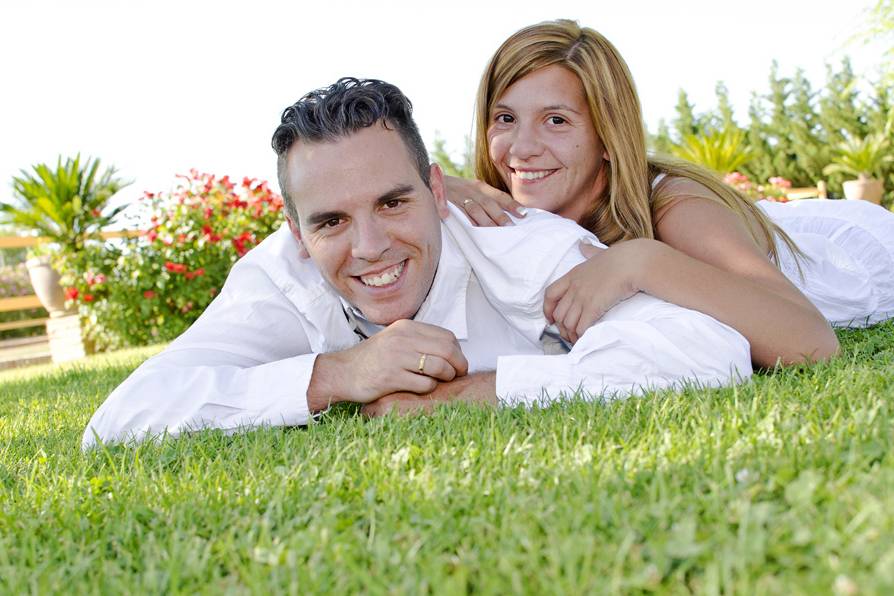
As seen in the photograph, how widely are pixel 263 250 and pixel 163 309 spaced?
807 centimetres

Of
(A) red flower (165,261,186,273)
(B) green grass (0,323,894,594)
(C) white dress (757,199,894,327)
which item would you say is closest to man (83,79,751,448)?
(B) green grass (0,323,894,594)

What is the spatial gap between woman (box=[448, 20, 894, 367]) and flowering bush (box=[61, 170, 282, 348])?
23.8 feet

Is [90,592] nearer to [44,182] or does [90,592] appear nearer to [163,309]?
[163,309]

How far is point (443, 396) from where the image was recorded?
9.01 ft

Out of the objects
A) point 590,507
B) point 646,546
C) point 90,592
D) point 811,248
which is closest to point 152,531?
point 90,592

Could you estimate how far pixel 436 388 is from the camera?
2771 mm

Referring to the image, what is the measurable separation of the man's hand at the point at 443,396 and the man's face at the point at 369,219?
1.52 ft

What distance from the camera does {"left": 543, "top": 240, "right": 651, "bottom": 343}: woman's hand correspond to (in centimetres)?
279

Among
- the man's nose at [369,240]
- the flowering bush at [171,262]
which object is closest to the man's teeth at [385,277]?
the man's nose at [369,240]

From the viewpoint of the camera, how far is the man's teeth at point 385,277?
3.03 m

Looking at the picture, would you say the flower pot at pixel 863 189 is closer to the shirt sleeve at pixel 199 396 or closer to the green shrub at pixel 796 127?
the green shrub at pixel 796 127

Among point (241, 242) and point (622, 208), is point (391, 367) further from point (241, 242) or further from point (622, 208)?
point (241, 242)

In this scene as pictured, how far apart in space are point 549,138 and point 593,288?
3.44 feet

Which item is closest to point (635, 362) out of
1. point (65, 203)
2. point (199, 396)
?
point (199, 396)
